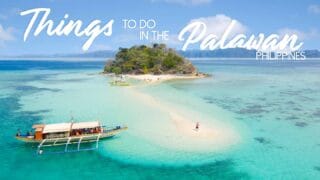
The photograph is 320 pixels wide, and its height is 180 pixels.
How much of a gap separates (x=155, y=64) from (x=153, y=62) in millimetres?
709

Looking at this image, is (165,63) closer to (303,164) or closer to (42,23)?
(42,23)

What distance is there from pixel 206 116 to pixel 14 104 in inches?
943

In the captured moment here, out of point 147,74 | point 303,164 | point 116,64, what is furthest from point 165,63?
point 303,164

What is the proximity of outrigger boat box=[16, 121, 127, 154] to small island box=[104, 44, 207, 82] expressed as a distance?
54404 millimetres

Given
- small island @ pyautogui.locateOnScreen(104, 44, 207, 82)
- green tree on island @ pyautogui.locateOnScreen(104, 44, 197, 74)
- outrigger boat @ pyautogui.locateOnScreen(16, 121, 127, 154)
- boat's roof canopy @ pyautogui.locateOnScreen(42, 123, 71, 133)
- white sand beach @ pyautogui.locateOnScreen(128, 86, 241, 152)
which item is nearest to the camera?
outrigger boat @ pyautogui.locateOnScreen(16, 121, 127, 154)

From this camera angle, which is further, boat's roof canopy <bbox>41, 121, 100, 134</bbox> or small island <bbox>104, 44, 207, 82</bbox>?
small island <bbox>104, 44, 207, 82</bbox>

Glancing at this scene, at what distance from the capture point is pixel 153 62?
289 ft

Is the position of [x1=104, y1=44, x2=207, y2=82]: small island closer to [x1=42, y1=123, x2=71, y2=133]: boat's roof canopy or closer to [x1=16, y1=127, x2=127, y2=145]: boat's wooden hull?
[x1=16, y1=127, x2=127, y2=145]: boat's wooden hull

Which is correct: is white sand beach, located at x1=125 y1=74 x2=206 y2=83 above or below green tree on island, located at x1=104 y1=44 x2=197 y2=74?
below

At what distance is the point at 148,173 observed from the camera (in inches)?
832

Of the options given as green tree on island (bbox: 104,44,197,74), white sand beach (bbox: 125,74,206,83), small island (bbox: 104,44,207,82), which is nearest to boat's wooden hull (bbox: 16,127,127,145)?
white sand beach (bbox: 125,74,206,83)

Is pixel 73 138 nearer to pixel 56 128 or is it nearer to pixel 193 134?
pixel 56 128

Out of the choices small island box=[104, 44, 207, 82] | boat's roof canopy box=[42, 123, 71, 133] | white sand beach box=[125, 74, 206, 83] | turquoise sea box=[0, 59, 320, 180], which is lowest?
turquoise sea box=[0, 59, 320, 180]

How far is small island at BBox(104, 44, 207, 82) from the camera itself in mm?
85688
